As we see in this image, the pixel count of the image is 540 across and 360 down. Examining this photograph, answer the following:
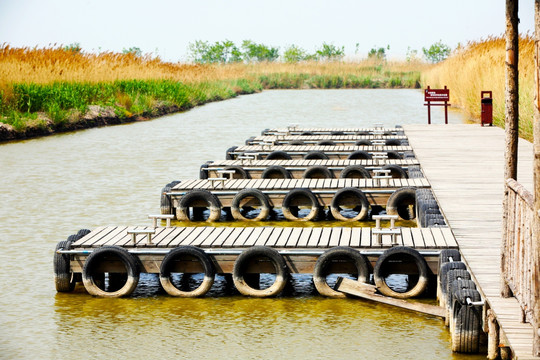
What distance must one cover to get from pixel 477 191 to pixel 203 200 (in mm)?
3392

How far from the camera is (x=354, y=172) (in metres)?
13.1

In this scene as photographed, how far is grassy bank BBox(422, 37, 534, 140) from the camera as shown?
17031 mm

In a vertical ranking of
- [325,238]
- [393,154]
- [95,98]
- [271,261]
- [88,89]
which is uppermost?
[88,89]

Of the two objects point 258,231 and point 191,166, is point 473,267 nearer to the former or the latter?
point 258,231

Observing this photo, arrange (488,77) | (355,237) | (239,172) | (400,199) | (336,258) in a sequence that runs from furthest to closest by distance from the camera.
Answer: (488,77) < (239,172) < (400,199) < (355,237) < (336,258)

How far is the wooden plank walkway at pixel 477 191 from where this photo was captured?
5.73 meters

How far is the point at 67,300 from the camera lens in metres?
7.79

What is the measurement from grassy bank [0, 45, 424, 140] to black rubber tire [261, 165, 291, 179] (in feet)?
34.3

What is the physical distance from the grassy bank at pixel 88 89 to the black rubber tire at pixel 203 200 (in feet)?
37.9

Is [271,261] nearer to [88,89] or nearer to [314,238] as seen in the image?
[314,238]

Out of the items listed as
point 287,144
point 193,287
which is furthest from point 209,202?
point 287,144

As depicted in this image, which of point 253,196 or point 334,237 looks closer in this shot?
point 334,237

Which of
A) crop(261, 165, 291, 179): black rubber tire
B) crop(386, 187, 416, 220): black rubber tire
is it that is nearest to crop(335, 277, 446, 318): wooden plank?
crop(386, 187, 416, 220): black rubber tire

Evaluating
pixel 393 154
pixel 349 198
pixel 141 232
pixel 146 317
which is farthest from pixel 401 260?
pixel 393 154
